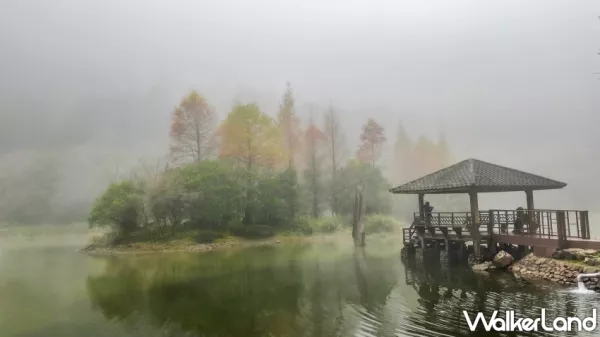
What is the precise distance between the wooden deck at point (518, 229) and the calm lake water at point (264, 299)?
1.85 m

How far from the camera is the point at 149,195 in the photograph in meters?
30.4

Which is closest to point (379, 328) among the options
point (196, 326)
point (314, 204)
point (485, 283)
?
point (196, 326)

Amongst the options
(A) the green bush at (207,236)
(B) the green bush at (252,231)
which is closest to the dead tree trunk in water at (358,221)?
(B) the green bush at (252,231)

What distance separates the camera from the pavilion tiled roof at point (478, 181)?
56.8 feet

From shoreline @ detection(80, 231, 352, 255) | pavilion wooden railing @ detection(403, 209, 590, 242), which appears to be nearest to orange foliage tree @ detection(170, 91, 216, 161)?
shoreline @ detection(80, 231, 352, 255)

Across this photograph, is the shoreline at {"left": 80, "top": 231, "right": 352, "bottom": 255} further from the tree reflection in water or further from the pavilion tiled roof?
the pavilion tiled roof

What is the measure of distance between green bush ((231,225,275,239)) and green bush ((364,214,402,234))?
8688mm

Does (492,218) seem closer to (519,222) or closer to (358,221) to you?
(519,222)

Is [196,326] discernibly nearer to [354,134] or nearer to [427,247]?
[427,247]

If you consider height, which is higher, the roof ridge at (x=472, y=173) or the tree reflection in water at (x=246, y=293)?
the roof ridge at (x=472, y=173)

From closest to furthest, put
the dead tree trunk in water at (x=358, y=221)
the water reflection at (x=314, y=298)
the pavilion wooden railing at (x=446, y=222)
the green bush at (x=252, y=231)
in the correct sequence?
the water reflection at (x=314, y=298) < the pavilion wooden railing at (x=446, y=222) < the dead tree trunk in water at (x=358, y=221) < the green bush at (x=252, y=231)

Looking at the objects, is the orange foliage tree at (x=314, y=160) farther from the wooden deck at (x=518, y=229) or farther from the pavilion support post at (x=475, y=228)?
the pavilion support post at (x=475, y=228)

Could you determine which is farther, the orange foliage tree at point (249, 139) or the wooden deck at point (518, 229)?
the orange foliage tree at point (249, 139)

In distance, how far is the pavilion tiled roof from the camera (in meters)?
17.3
